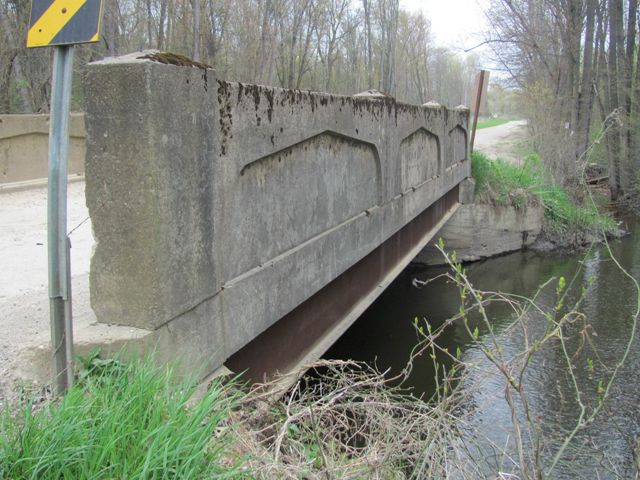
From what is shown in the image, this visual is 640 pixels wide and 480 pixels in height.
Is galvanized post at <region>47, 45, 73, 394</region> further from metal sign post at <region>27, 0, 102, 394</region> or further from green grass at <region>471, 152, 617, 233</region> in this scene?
green grass at <region>471, 152, 617, 233</region>

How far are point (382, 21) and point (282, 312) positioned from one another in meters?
27.9

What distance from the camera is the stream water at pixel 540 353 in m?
5.89

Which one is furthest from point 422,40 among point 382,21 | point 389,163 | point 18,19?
point 389,163

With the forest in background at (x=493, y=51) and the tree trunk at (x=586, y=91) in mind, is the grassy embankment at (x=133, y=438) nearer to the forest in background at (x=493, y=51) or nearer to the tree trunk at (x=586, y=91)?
the forest in background at (x=493, y=51)

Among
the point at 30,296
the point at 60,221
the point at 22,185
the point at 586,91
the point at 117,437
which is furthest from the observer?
the point at 586,91

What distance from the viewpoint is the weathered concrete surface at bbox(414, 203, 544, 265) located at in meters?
14.9

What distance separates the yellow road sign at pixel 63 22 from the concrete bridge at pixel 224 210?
1.40 feet

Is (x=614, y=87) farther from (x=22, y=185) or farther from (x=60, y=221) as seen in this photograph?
(x=60, y=221)

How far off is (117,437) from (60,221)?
0.87 meters

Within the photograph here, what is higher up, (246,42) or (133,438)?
(246,42)

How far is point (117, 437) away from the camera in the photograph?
2189 mm

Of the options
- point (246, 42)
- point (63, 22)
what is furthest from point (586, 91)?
point (63, 22)

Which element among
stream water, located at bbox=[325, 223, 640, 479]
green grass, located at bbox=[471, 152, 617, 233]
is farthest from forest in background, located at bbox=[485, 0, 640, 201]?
stream water, located at bbox=[325, 223, 640, 479]

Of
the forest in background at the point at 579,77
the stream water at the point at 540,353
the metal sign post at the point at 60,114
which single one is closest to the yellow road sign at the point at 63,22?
the metal sign post at the point at 60,114
